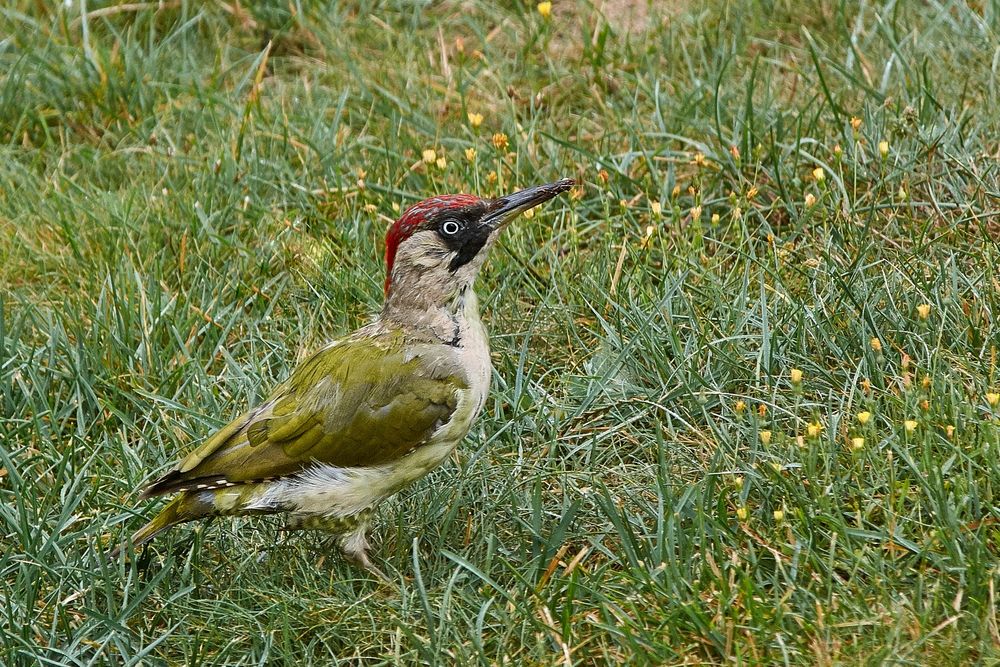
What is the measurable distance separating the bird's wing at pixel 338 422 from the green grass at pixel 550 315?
12.4 inches

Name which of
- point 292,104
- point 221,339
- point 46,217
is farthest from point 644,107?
point 46,217

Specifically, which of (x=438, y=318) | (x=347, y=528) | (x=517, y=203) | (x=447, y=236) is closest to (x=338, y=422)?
(x=347, y=528)

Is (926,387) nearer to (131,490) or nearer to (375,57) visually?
(131,490)

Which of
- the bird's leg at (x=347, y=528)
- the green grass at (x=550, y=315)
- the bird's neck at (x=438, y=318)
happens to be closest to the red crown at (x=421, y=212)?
the bird's neck at (x=438, y=318)

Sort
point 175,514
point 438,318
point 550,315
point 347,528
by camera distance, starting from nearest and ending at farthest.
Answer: point 175,514 < point 347,528 < point 438,318 < point 550,315

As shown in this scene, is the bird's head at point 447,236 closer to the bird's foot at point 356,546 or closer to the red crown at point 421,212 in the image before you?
the red crown at point 421,212

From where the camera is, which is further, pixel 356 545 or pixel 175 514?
pixel 356 545

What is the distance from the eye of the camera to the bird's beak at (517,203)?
180 inches

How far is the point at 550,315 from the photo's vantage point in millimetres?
5266

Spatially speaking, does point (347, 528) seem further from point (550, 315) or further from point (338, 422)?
point (550, 315)

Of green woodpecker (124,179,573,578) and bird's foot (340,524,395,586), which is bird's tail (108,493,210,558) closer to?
green woodpecker (124,179,573,578)

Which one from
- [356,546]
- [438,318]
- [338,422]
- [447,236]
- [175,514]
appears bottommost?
[356,546]

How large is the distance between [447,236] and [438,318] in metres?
0.27

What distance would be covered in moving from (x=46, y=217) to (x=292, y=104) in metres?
1.36
